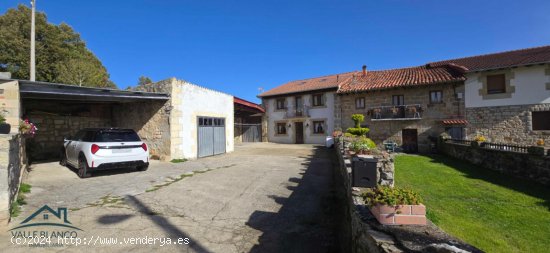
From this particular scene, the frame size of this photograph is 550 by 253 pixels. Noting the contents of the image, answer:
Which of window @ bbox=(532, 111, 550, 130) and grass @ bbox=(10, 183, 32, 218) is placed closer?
grass @ bbox=(10, 183, 32, 218)

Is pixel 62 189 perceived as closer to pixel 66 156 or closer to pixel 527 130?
pixel 66 156

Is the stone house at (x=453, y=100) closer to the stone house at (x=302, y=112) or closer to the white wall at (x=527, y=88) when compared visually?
the white wall at (x=527, y=88)

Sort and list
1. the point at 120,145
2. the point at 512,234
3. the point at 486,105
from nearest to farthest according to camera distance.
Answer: the point at 512,234
the point at 120,145
the point at 486,105

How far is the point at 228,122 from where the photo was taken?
1380 cm

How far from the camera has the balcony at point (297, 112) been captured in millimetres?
21938

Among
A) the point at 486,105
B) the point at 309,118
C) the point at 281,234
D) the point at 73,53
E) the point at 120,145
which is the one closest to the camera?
the point at 281,234

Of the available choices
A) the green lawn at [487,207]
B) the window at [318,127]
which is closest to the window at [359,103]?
the window at [318,127]

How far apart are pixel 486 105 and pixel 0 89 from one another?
880 inches

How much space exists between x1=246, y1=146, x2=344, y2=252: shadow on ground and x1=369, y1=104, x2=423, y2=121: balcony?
13.5 metres

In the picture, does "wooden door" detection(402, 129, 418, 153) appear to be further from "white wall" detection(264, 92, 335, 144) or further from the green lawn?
the green lawn

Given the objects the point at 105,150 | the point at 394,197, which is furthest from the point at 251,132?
the point at 394,197

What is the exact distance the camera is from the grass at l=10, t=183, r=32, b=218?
3.92 meters

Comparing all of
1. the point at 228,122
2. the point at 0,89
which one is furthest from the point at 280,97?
the point at 0,89

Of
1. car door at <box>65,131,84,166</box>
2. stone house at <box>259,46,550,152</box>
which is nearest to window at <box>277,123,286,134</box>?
stone house at <box>259,46,550,152</box>
